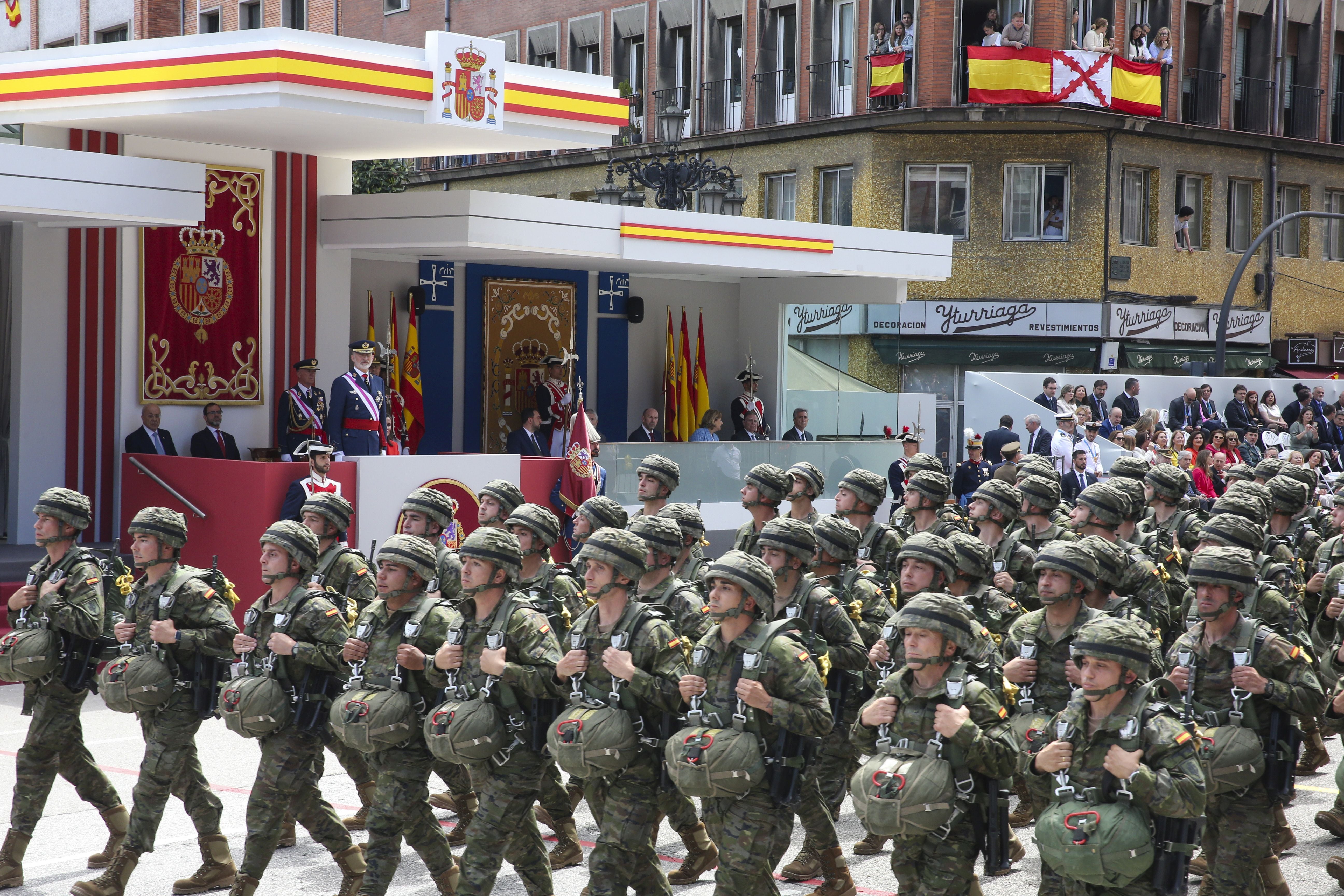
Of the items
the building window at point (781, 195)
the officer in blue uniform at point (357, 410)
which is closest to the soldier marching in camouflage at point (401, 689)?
the officer in blue uniform at point (357, 410)

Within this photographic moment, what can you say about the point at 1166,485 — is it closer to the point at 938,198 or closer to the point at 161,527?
the point at 161,527

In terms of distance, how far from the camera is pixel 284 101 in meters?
13.6

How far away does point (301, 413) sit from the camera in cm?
1602

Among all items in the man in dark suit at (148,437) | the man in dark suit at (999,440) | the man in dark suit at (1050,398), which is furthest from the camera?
the man in dark suit at (1050,398)

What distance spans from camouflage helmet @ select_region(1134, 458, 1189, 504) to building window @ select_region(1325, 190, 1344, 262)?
26290 mm

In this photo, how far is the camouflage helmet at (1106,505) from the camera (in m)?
9.58

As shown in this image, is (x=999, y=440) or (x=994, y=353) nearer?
(x=999, y=440)

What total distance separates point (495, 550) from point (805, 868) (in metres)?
2.62

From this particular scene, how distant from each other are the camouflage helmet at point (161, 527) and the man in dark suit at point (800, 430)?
39.7 ft

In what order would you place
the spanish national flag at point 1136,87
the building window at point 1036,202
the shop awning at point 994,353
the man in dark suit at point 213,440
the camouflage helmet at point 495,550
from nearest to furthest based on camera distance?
1. the camouflage helmet at point 495,550
2. the man in dark suit at point 213,440
3. the spanish national flag at point 1136,87
4. the building window at point 1036,202
5. the shop awning at point 994,353

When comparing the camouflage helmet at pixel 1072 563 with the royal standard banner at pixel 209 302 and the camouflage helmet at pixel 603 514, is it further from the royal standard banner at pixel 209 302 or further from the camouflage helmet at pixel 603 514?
the royal standard banner at pixel 209 302

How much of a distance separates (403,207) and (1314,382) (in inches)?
740

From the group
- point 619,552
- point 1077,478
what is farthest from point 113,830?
point 1077,478

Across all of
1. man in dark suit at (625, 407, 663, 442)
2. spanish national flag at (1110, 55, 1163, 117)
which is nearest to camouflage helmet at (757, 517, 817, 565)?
man in dark suit at (625, 407, 663, 442)
